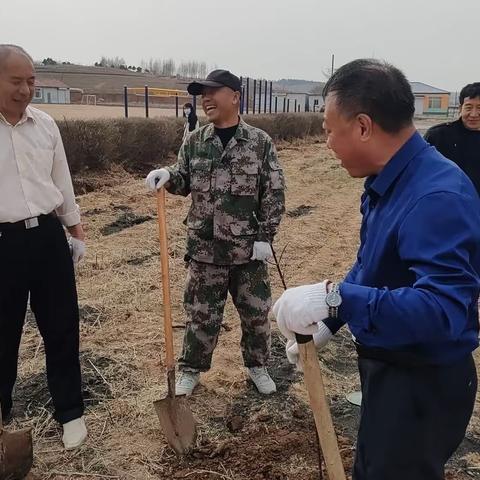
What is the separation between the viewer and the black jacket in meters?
4.43

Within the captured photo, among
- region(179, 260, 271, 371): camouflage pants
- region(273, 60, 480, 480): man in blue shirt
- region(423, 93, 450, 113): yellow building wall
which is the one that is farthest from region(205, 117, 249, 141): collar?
region(423, 93, 450, 113): yellow building wall

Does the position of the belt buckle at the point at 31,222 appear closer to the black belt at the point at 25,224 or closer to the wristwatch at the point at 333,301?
the black belt at the point at 25,224

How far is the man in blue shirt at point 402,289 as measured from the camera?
140 centimetres

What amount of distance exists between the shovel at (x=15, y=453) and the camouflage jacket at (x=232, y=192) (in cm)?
137

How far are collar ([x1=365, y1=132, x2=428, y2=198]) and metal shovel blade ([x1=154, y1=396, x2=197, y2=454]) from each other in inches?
78.5

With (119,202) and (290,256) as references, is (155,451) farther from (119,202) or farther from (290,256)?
(119,202)

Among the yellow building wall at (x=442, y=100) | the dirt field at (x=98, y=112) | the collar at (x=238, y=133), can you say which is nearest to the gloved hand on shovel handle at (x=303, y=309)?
the collar at (x=238, y=133)

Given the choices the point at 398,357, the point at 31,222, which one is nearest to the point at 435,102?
the point at 31,222

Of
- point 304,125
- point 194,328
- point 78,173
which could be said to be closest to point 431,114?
point 304,125

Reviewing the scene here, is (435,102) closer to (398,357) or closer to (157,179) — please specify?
(157,179)

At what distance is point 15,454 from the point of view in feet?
8.87

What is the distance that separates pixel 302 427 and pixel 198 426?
60cm

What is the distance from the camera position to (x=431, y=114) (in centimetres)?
6631

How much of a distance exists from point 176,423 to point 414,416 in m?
1.82
